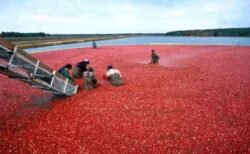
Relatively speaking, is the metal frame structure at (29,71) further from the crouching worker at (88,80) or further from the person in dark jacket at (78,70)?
the person in dark jacket at (78,70)

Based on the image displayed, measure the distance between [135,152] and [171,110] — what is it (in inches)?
194

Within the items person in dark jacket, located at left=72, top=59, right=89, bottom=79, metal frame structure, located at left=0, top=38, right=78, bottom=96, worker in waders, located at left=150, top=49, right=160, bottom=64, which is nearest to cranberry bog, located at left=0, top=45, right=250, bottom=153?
metal frame structure, located at left=0, top=38, right=78, bottom=96

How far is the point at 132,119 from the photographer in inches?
523

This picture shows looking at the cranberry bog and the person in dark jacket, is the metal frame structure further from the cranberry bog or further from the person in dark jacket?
the person in dark jacket

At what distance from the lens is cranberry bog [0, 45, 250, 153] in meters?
10.6

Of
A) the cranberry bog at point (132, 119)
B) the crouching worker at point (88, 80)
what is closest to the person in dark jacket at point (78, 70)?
the cranberry bog at point (132, 119)

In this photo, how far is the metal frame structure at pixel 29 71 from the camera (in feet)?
39.8

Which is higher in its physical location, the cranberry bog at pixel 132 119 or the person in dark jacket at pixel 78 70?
the person in dark jacket at pixel 78 70

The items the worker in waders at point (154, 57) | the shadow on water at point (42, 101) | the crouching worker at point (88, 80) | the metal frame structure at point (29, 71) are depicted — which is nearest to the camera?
the metal frame structure at point (29, 71)

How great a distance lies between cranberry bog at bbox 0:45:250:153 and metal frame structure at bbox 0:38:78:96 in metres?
0.85

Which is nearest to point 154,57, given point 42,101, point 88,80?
point 88,80

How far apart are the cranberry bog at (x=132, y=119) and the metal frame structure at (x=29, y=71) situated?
85cm

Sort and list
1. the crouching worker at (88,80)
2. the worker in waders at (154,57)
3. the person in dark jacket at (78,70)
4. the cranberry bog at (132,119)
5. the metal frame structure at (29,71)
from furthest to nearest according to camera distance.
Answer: the worker in waders at (154,57) < the person in dark jacket at (78,70) < the crouching worker at (88,80) < the metal frame structure at (29,71) < the cranberry bog at (132,119)

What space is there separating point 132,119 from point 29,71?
5.30 m
